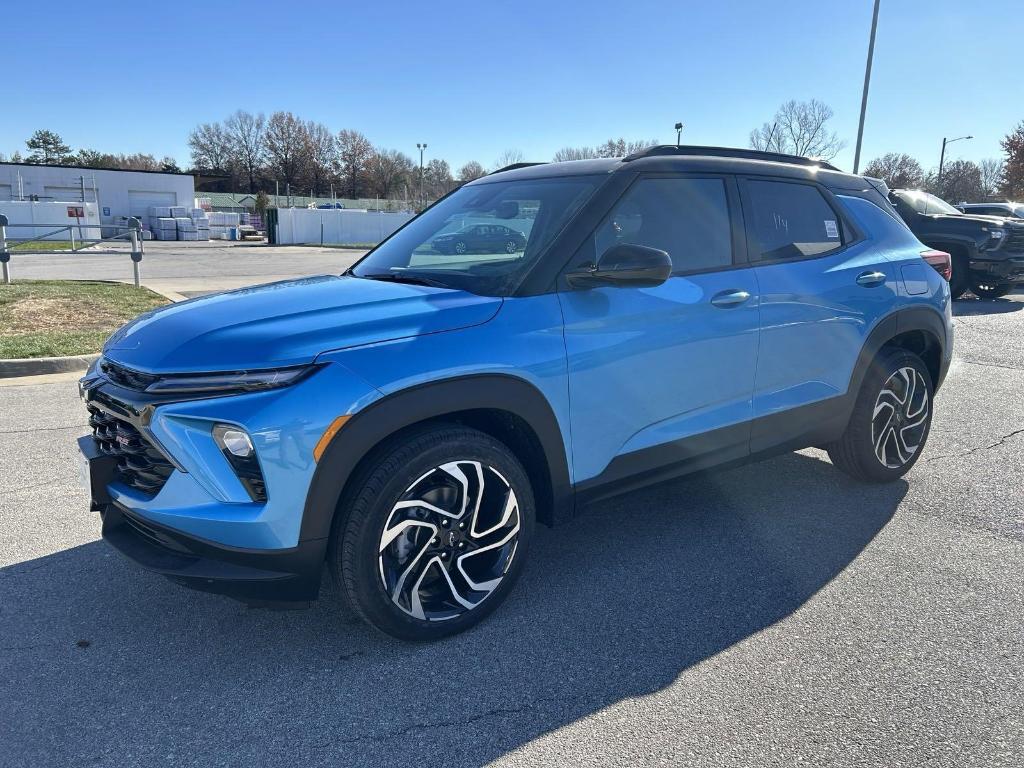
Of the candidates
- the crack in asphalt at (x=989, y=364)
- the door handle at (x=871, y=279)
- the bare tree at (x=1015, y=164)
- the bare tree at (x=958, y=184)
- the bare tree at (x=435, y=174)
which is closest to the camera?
the door handle at (x=871, y=279)

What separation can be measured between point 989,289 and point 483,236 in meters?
14.3

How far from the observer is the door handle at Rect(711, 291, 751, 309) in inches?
135

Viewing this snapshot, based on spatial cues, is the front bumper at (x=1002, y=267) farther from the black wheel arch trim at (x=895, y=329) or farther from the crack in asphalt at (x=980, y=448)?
the black wheel arch trim at (x=895, y=329)

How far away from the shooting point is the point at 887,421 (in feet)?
14.5

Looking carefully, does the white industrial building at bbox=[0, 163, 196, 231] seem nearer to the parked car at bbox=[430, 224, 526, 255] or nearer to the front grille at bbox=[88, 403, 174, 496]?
the parked car at bbox=[430, 224, 526, 255]

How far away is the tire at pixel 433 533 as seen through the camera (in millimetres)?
2617

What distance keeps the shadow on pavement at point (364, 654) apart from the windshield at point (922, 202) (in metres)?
12.1

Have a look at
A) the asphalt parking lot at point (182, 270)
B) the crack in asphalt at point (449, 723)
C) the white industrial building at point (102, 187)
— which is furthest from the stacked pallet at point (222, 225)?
the crack in asphalt at point (449, 723)

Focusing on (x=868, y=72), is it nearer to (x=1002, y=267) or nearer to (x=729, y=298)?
(x=1002, y=267)

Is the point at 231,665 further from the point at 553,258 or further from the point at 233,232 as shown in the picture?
the point at 233,232

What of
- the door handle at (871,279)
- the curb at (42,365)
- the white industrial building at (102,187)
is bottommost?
the curb at (42,365)

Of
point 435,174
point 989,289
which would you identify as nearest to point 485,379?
point 989,289

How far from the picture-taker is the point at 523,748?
233 centimetres

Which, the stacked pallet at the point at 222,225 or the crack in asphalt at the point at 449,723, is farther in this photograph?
the stacked pallet at the point at 222,225
